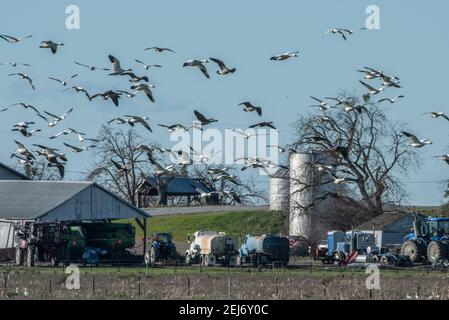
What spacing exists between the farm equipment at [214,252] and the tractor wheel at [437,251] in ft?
34.9

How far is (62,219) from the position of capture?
78.1m

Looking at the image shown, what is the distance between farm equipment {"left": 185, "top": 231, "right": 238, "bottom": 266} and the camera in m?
74.8

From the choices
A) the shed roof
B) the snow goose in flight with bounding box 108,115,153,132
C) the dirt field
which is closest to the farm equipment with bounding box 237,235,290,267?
the dirt field

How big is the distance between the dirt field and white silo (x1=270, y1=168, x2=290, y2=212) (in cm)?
4044

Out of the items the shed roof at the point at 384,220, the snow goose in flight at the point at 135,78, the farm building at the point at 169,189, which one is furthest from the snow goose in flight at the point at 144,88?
the farm building at the point at 169,189

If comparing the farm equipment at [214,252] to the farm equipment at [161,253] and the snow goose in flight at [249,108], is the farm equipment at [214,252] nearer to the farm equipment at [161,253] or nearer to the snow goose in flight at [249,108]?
the farm equipment at [161,253]

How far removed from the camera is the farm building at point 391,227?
86375mm

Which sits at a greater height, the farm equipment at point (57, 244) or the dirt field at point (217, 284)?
the farm equipment at point (57, 244)

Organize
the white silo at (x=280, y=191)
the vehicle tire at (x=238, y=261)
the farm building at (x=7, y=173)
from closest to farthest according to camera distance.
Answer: the vehicle tire at (x=238, y=261), the farm building at (x=7, y=173), the white silo at (x=280, y=191)

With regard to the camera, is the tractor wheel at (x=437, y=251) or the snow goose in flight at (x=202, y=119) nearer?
the snow goose in flight at (x=202, y=119)
